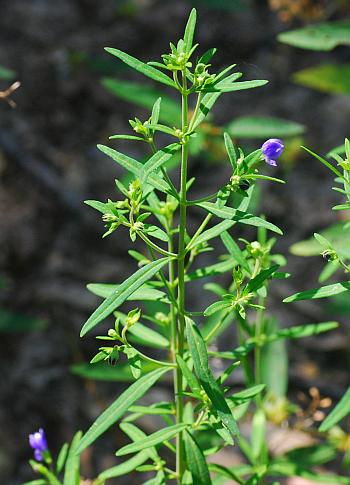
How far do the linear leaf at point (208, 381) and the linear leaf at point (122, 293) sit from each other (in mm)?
211

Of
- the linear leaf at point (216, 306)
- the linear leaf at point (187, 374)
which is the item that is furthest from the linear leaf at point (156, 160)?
the linear leaf at point (187, 374)

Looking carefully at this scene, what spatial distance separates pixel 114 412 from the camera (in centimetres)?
151

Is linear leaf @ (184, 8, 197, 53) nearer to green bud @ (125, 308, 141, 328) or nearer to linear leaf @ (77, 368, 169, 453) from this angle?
green bud @ (125, 308, 141, 328)

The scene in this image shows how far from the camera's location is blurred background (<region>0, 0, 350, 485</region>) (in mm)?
3521

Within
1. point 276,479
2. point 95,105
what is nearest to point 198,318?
point 276,479

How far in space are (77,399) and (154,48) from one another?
8.97 ft

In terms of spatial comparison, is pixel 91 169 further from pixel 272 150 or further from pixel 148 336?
pixel 272 150

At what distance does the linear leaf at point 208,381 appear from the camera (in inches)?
59.1

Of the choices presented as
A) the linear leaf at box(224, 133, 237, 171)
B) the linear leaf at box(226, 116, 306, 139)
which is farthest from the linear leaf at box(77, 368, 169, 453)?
the linear leaf at box(226, 116, 306, 139)

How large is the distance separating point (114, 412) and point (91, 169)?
10.3ft

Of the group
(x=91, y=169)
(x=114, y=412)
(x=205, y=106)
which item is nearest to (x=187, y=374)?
(x=114, y=412)

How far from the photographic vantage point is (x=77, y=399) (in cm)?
354

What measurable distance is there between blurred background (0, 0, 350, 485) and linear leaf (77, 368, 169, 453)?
1.19 metres

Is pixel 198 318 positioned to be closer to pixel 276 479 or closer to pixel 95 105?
pixel 276 479
